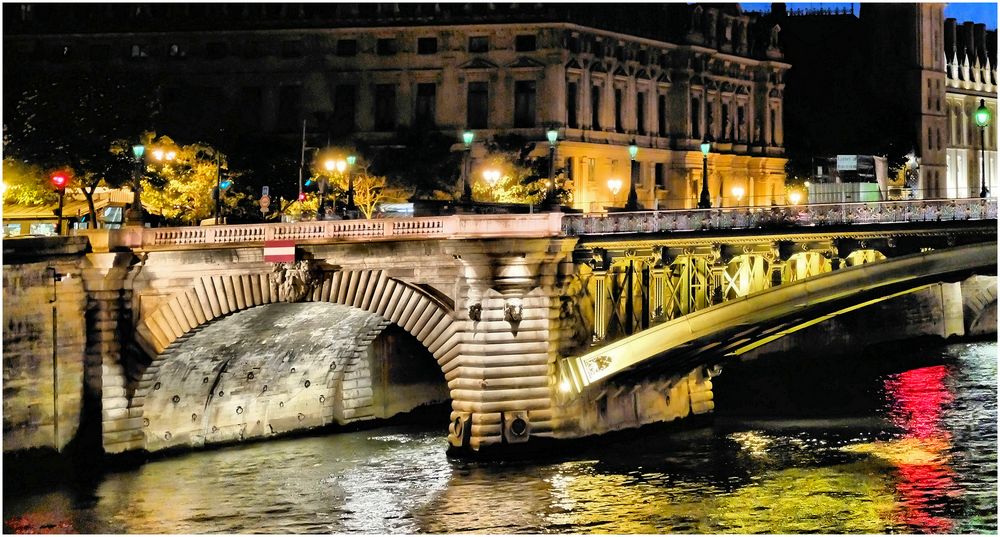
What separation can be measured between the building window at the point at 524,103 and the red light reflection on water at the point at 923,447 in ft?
84.8

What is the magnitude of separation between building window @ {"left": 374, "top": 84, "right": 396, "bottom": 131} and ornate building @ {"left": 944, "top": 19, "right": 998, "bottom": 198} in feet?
229

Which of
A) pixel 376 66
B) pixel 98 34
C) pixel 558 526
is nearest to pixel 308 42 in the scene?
pixel 376 66

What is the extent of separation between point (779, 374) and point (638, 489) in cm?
3589

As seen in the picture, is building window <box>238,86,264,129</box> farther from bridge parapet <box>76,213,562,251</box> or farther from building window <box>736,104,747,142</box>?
bridge parapet <box>76,213,562,251</box>

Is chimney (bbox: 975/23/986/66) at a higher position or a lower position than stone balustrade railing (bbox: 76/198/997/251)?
higher

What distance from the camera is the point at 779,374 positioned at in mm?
97500

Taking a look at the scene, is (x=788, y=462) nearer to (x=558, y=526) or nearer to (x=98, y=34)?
(x=558, y=526)

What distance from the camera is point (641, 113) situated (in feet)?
404

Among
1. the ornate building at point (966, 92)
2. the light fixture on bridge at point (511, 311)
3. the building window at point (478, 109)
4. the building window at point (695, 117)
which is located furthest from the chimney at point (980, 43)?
the light fixture on bridge at point (511, 311)

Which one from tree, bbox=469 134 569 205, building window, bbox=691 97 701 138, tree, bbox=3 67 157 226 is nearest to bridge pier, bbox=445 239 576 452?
tree, bbox=3 67 157 226

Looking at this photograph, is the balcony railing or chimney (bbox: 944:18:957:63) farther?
chimney (bbox: 944:18:957:63)

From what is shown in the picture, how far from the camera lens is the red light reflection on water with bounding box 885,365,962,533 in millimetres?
59062

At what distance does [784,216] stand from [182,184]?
3372 cm

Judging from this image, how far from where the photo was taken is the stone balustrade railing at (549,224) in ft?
222
